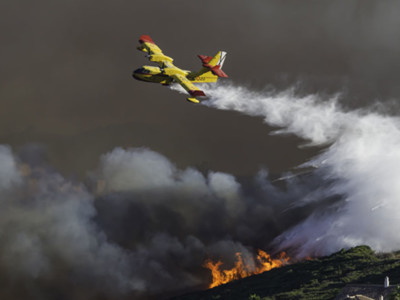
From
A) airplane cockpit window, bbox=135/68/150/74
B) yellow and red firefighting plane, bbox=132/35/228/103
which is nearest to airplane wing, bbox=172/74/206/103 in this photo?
yellow and red firefighting plane, bbox=132/35/228/103

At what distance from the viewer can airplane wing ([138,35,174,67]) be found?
17800 centimetres

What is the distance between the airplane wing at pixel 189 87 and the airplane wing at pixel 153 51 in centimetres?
861

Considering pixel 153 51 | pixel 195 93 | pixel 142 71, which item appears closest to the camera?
pixel 195 93

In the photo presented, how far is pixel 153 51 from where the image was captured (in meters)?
187

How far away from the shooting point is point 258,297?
200 metres

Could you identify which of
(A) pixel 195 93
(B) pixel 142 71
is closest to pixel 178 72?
(B) pixel 142 71

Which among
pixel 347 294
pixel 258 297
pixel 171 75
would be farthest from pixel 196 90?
pixel 258 297

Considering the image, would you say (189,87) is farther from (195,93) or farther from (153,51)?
(153,51)

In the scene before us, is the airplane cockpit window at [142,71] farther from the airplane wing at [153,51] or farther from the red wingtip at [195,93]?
the red wingtip at [195,93]

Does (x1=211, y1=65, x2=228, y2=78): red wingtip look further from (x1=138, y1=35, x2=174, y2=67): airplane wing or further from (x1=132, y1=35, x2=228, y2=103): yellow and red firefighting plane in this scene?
(x1=138, y1=35, x2=174, y2=67): airplane wing

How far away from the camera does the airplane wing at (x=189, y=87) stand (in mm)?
155512

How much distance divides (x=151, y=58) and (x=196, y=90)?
82.7 feet

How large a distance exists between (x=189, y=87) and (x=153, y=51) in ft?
98.2

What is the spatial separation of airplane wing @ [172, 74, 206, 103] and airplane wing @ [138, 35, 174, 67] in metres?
8.61
